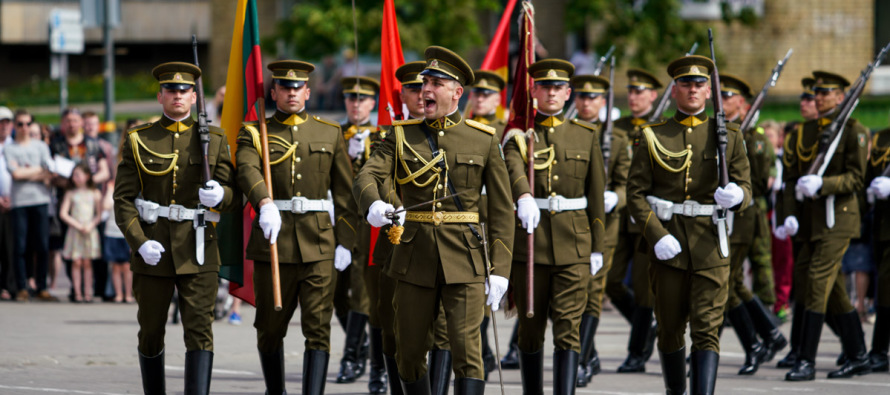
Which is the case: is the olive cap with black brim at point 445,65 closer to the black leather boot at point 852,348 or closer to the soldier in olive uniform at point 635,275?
the soldier in olive uniform at point 635,275

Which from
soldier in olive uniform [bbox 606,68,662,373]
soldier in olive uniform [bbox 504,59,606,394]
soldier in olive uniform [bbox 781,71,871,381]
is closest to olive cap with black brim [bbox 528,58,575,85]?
soldier in olive uniform [bbox 504,59,606,394]

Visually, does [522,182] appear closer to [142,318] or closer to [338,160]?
[338,160]

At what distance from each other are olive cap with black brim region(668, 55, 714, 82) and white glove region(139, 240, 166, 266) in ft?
10.3

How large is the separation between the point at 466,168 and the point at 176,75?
1.80 m

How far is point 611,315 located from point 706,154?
6.46 metres

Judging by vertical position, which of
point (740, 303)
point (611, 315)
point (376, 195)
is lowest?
point (611, 315)

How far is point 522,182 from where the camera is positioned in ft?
25.1

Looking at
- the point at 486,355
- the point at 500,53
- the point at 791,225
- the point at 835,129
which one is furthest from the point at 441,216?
the point at 500,53

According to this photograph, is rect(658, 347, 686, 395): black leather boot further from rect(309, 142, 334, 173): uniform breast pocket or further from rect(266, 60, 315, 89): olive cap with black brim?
rect(266, 60, 315, 89): olive cap with black brim

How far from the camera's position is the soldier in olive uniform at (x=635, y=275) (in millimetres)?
10180

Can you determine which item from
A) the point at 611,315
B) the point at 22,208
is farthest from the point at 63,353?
the point at 611,315

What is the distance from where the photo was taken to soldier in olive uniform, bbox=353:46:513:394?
6.93 meters

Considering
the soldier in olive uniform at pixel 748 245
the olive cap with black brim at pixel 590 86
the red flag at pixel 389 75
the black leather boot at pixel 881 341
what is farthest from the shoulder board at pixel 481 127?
the black leather boot at pixel 881 341

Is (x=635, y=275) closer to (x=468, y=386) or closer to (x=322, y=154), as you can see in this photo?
(x=322, y=154)
